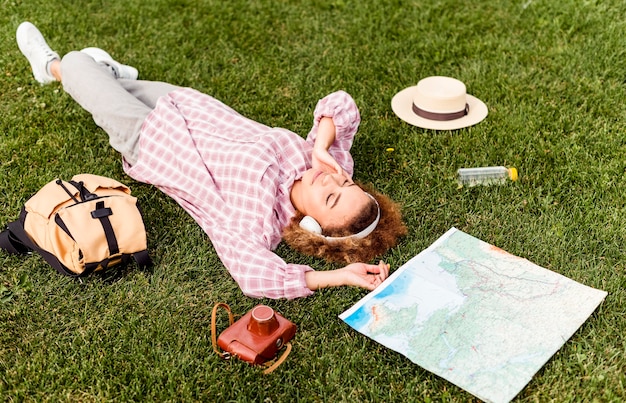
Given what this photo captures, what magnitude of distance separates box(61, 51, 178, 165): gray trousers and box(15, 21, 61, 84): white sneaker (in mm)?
497

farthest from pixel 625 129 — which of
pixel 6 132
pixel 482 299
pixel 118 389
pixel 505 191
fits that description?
pixel 6 132

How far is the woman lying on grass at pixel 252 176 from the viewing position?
12.6 ft

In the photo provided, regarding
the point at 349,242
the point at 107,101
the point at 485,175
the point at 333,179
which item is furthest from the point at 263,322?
the point at 107,101

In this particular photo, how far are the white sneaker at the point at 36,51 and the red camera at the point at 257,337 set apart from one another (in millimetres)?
3250

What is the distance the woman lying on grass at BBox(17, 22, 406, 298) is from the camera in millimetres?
3830

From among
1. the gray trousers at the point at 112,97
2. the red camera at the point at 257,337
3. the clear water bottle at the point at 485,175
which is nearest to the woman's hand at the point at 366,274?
the red camera at the point at 257,337

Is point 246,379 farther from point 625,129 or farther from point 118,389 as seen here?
point 625,129

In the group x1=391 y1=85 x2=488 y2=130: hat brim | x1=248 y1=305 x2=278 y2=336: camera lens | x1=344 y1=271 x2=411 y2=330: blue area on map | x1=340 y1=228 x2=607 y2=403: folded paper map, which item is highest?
x1=248 y1=305 x2=278 y2=336: camera lens

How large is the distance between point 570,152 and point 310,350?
8.24 ft

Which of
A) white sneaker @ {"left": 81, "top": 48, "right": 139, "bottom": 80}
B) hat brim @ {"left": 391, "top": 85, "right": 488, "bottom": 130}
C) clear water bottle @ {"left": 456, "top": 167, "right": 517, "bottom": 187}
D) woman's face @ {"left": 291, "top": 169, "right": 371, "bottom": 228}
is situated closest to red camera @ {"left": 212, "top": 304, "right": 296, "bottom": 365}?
woman's face @ {"left": 291, "top": 169, "right": 371, "bottom": 228}

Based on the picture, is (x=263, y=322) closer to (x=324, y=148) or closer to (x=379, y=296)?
(x=379, y=296)

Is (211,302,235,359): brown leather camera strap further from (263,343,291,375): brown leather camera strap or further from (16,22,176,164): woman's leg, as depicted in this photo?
(16,22,176,164): woman's leg

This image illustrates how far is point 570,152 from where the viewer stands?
4.77 meters

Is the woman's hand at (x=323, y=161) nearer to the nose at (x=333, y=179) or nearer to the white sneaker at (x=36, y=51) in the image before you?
the nose at (x=333, y=179)
